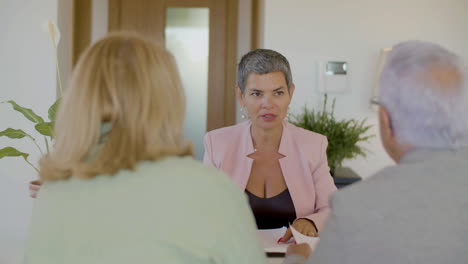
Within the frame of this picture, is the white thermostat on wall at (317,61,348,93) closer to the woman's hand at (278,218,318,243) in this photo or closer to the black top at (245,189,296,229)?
the black top at (245,189,296,229)

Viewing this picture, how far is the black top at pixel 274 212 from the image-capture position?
6.56 feet

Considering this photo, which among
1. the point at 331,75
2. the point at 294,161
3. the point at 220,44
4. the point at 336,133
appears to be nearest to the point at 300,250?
the point at 294,161

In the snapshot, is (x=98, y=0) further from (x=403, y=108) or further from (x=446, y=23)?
(x=403, y=108)

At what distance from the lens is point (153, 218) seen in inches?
36.8

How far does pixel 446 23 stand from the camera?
11.5 feet

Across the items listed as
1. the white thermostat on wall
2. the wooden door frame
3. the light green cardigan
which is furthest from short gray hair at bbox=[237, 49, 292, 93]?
the wooden door frame

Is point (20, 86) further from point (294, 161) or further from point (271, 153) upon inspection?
point (294, 161)

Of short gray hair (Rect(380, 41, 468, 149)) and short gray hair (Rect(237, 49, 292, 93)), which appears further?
short gray hair (Rect(237, 49, 292, 93))

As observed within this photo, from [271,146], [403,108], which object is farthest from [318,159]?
[403,108]

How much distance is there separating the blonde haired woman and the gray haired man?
21 centimetres

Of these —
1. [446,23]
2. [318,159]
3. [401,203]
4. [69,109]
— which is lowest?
[318,159]

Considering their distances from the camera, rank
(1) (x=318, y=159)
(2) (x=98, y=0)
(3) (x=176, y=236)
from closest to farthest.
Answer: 1. (3) (x=176, y=236)
2. (1) (x=318, y=159)
3. (2) (x=98, y=0)

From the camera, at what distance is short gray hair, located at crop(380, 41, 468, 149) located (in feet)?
3.44

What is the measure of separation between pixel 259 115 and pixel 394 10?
187 cm
